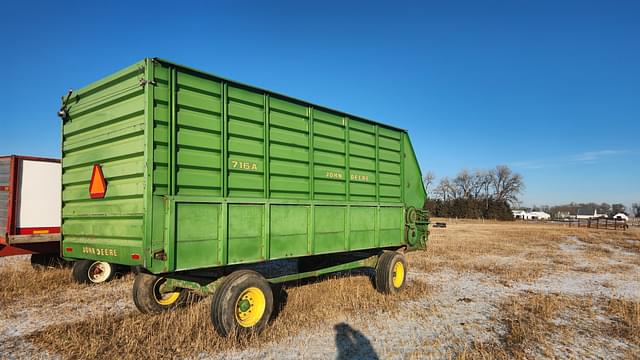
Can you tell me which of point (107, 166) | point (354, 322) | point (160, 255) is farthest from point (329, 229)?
point (107, 166)

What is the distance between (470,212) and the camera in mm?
61875

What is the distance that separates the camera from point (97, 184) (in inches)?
205

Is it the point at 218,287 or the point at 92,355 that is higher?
the point at 218,287

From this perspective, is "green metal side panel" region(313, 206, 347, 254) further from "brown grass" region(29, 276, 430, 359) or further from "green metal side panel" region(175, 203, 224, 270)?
"green metal side panel" region(175, 203, 224, 270)

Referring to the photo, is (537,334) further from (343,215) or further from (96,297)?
(96,297)

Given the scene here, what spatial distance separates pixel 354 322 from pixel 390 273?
2.20 metres

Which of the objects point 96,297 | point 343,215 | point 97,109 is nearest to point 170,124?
point 97,109

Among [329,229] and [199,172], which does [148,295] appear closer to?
[199,172]

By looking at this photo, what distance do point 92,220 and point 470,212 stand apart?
63.0 meters

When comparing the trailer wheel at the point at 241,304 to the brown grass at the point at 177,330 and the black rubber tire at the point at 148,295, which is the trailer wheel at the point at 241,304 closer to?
the brown grass at the point at 177,330

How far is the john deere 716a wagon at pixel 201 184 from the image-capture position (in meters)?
4.56

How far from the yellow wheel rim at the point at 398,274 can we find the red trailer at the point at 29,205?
25.2 feet

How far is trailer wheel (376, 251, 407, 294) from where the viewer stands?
7.93 metres

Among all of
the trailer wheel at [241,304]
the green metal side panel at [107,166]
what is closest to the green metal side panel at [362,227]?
the trailer wheel at [241,304]
